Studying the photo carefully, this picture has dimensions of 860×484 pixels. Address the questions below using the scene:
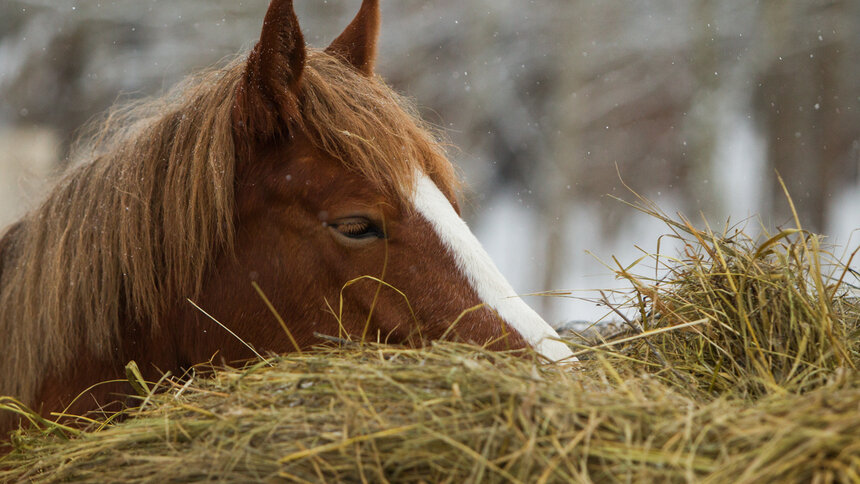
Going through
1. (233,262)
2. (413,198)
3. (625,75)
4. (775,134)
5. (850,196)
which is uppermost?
(625,75)

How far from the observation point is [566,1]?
370 inches

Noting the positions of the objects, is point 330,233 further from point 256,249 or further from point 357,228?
point 256,249

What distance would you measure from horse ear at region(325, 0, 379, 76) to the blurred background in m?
6.20

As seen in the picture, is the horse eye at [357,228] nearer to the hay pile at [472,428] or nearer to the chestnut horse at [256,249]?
the chestnut horse at [256,249]

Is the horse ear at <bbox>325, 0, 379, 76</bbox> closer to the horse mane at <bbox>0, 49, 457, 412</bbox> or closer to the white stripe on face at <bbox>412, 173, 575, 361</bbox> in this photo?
the horse mane at <bbox>0, 49, 457, 412</bbox>

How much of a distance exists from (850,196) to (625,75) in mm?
3723

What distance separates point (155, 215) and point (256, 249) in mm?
279

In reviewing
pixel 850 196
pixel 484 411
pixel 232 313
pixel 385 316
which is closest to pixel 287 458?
pixel 484 411

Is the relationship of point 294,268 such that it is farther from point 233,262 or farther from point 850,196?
point 850,196

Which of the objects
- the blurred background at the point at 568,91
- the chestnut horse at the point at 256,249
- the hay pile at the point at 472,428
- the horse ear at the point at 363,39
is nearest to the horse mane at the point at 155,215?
the chestnut horse at the point at 256,249

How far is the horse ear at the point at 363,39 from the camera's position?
2.02 meters

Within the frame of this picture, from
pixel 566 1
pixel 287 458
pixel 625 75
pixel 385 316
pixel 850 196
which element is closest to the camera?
pixel 287 458

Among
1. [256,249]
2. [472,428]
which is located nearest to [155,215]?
[256,249]

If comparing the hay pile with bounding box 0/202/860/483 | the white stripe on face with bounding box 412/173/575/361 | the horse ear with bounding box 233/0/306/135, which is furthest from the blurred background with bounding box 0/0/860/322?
the hay pile with bounding box 0/202/860/483
